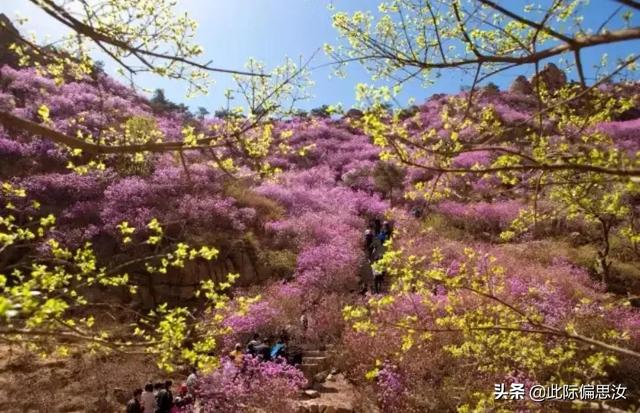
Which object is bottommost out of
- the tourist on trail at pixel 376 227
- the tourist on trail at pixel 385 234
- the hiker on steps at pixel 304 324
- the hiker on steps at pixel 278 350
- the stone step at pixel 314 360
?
the stone step at pixel 314 360

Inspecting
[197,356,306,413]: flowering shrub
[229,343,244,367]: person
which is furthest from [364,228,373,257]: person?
[229,343,244,367]: person

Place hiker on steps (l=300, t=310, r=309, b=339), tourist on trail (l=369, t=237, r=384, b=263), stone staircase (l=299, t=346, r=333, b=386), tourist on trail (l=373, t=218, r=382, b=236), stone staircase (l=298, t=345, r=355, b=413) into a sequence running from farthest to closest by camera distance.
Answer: tourist on trail (l=373, t=218, r=382, b=236) → tourist on trail (l=369, t=237, r=384, b=263) → hiker on steps (l=300, t=310, r=309, b=339) → stone staircase (l=299, t=346, r=333, b=386) → stone staircase (l=298, t=345, r=355, b=413)

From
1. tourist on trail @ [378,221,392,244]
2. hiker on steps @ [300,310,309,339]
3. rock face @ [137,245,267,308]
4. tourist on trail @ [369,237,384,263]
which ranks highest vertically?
tourist on trail @ [378,221,392,244]

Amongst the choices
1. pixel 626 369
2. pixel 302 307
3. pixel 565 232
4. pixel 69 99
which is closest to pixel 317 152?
pixel 69 99

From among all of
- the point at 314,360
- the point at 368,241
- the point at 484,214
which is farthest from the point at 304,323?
the point at 484,214

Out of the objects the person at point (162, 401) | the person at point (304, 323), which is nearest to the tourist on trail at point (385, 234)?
the person at point (304, 323)

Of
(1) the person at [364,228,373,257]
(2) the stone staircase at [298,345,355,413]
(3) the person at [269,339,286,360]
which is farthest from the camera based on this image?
(1) the person at [364,228,373,257]

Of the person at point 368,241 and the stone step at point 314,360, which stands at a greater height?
the person at point 368,241

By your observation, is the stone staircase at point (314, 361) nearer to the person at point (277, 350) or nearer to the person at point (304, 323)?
the person at point (304, 323)

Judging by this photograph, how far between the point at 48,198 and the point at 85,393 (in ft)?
34.0

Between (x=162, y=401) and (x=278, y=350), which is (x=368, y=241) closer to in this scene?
(x=278, y=350)

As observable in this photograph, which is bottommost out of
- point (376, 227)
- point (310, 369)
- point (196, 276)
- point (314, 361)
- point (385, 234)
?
point (310, 369)

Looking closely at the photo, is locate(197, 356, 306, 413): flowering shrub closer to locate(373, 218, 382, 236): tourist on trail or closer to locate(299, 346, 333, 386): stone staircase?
locate(299, 346, 333, 386): stone staircase

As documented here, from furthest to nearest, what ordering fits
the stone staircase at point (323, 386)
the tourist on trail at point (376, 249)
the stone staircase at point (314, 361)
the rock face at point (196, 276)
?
the tourist on trail at point (376, 249) → the rock face at point (196, 276) → the stone staircase at point (314, 361) → the stone staircase at point (323, 386)
